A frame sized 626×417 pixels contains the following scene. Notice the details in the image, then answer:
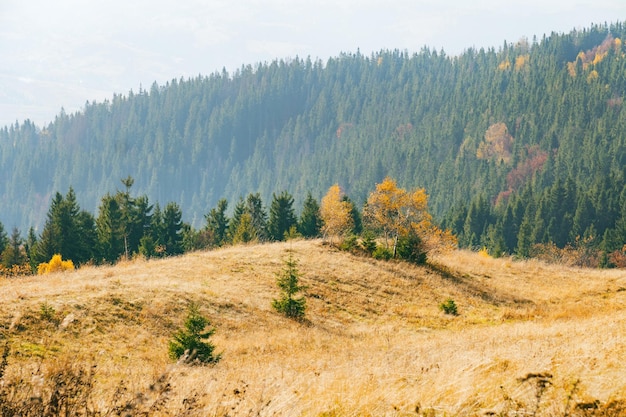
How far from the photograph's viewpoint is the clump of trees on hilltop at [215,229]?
46.5 m

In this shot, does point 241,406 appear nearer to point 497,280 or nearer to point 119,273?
point 119,273

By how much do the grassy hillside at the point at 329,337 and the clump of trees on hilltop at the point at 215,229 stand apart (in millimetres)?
3785

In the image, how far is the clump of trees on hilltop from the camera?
46.5 m

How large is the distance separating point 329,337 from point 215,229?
200ft

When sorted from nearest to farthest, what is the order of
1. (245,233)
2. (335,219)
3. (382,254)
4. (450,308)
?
(450,308) → (382,254) → (335,219) → (245,233)

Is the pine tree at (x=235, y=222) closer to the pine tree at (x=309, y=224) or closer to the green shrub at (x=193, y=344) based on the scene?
the pine tree at (x=309, y=224)

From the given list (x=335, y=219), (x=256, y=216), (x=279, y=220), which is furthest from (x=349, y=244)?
(x=256, y=216)

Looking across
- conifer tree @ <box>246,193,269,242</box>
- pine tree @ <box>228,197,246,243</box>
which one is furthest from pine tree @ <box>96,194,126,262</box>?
conifer tree @ <box>246,193,269,242</box>

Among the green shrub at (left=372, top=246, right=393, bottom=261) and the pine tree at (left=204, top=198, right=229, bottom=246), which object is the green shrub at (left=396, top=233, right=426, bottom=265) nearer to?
the green shrub at (left=372, top=246, right=393, bottom=261)

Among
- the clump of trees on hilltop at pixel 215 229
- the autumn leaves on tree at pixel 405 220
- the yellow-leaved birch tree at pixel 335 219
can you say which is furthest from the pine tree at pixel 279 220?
the autumn leaves on tree at pixel 405 220

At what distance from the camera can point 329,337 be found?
74.3 ft

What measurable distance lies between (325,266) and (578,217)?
9505 centimetres

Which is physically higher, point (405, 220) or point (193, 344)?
point (405, 220)

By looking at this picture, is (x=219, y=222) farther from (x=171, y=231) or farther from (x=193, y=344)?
(x=193, y=344)
